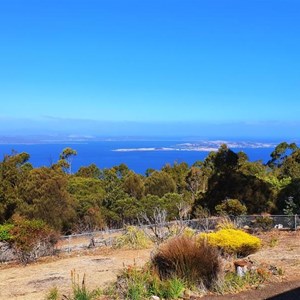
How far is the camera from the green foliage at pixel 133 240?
1389 centimetres

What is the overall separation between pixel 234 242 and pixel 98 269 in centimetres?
322

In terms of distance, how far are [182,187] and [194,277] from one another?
3857cm

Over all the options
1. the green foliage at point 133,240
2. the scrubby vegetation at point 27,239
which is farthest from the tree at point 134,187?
the scrubby vegetation at point 27,239

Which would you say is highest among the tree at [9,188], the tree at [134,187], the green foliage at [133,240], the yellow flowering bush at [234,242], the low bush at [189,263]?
the low bush at [189,263]

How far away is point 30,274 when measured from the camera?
10680 mm

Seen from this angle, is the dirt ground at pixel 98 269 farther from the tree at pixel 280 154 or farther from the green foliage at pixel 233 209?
the tree at pixel 280 154

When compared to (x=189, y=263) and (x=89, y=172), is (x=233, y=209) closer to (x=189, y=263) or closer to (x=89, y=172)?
(x=189, y=263)

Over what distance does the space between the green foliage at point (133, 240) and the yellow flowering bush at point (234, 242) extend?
141 inches

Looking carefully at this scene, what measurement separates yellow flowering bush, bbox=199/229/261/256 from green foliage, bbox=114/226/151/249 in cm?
359

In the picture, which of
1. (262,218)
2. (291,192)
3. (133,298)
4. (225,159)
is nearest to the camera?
(133,298)

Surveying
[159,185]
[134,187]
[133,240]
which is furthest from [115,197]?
[133,240]

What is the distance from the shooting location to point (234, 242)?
34.6ft

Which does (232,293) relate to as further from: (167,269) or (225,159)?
(225,159)

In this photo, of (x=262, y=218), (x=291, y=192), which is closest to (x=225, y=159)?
(x=291, y=192)
